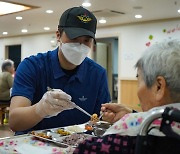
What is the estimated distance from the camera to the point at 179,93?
1.03 meters

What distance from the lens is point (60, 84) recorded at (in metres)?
1.88

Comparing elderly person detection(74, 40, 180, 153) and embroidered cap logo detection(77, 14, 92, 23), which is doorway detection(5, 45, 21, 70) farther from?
elderly person detection(74, 40, 180, 153)

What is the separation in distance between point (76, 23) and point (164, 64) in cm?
90

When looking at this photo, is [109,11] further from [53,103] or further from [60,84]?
[53,103]

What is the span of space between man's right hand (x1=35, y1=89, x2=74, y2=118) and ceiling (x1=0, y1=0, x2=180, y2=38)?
5031 mm

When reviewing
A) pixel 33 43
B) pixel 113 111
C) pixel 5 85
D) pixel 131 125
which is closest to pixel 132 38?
pixel 5 85

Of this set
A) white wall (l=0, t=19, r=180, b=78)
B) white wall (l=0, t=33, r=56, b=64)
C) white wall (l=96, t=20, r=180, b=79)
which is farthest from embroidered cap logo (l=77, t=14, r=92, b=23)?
white wall (l=0, t=33, r=56, b=64)

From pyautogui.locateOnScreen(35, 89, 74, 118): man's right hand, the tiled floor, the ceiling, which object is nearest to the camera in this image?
pyautogui.locateOnScreen(35, 89, 74, 118): man's right hand

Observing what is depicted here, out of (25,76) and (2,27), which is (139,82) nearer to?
(25,76)

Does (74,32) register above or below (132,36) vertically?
below

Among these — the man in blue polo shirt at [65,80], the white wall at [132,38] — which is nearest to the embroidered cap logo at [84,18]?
the man in blue polo shirt at [65,80]

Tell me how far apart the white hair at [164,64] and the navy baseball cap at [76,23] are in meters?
0.76

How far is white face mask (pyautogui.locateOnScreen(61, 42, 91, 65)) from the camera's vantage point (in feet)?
6.14

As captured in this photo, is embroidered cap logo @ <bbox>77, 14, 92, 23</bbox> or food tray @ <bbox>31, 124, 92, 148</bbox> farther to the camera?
embroidered cap logo @ <bbox>77, 14, 92, 23</bbox>
